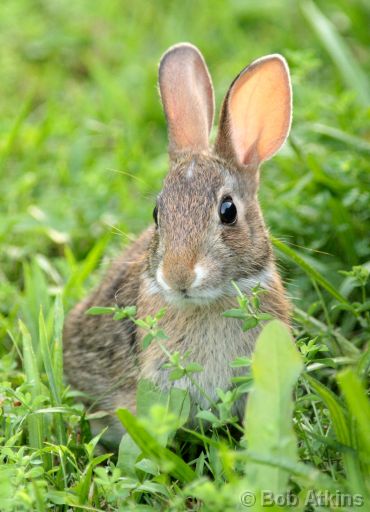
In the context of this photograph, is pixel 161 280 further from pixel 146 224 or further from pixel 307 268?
pixel 146 224

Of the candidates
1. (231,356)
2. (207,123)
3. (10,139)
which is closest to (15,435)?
(231,356)

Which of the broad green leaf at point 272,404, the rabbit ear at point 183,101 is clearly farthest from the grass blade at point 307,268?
the broad green leaf at point 272,404

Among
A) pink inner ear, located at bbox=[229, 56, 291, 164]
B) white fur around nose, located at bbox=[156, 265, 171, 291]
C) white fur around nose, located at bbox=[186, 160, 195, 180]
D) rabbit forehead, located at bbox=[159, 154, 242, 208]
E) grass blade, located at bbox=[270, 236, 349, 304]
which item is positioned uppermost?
pink inner ear, located at bbox=[229, 56, 291, 164]

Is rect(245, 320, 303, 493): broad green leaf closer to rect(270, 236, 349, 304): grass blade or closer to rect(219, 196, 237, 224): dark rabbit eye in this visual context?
rect(219, 196, 237, 224): dark rabbit eye

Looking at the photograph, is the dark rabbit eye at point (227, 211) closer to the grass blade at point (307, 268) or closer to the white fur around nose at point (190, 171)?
the white fur around nose at point (190, 171)

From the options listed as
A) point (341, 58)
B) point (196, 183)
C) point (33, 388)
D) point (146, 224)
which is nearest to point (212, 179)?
point (196, 183)

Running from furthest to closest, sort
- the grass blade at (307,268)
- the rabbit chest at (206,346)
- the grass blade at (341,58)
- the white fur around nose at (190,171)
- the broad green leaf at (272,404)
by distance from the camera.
A: the grass blade at (341,58)
the grass blade at (307,268)
the white fur around nose at (190,171)
the rabbit chest at (206,346)
the broad green leaf at (272,404)

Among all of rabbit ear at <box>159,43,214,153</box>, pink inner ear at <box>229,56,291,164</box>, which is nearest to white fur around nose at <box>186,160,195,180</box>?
pink inner ear at <box>229,56,291,164</box>

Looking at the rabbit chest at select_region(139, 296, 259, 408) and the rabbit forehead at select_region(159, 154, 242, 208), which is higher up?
the rabbit forehead at select_region(159, 154, 242, 208)
